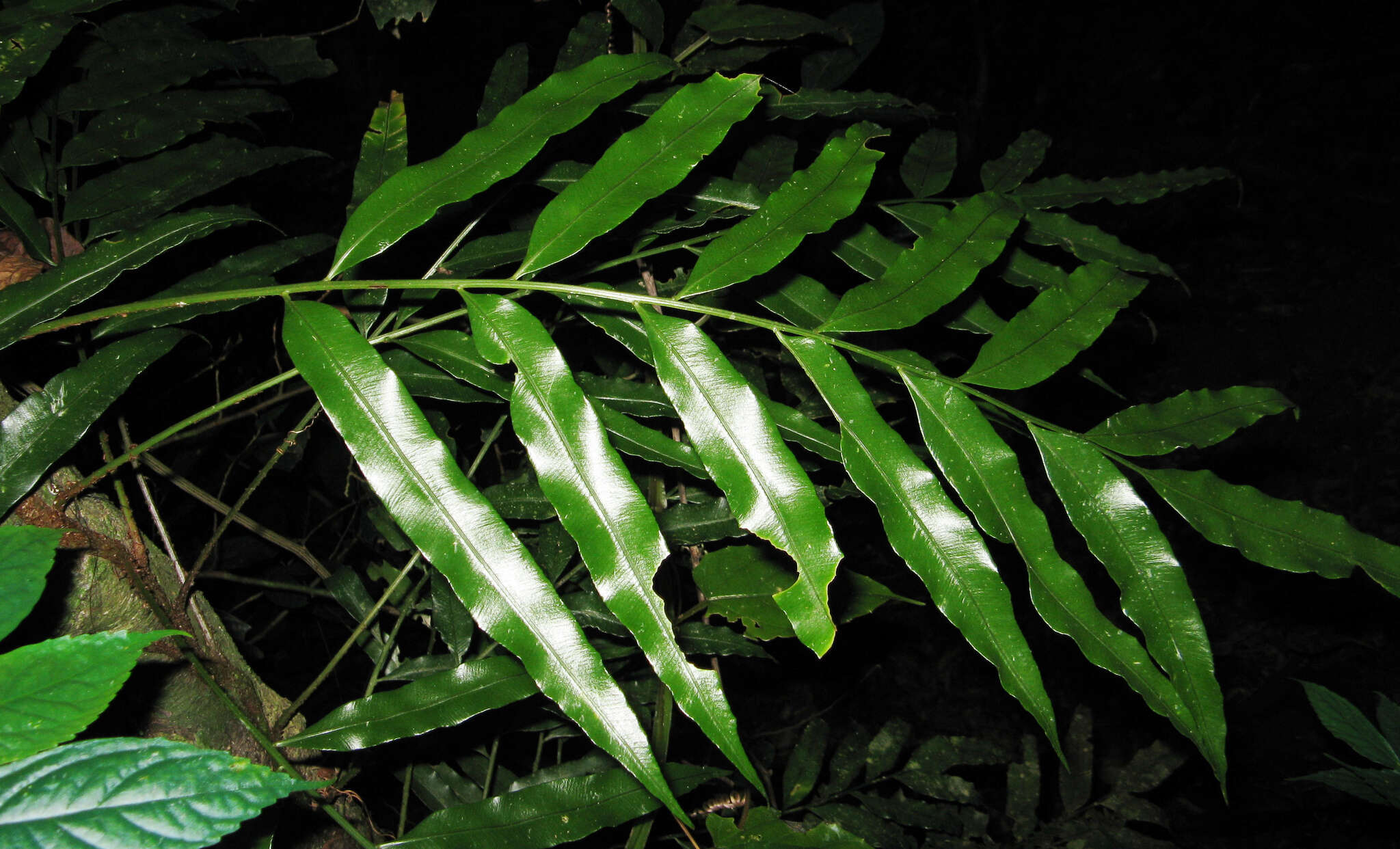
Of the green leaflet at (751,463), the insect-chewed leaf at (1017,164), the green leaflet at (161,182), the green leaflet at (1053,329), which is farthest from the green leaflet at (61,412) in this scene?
the insect-chewed leaf at (1017,164)

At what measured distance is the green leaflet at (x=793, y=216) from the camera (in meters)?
0.54

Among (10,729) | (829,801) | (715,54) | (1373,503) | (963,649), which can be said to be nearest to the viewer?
(10,729)

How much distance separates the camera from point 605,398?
83 cm

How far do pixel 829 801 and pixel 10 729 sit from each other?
121 centimetres

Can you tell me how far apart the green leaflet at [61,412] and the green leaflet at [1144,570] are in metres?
0.73

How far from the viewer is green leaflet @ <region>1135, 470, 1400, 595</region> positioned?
0.50 meters

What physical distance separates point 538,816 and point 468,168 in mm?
586

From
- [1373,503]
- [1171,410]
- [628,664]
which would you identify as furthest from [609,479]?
[1373,503]

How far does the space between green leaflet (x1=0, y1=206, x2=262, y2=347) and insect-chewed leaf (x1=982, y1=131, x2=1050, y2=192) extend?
90 cm

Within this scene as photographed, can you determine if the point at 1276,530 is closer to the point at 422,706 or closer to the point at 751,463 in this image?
the point at 751,463

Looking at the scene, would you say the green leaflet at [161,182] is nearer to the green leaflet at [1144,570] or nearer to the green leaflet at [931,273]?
the green leaflet at [931,273]

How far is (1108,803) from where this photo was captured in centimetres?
131

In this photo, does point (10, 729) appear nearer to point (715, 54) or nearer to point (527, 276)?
point (527, 276)

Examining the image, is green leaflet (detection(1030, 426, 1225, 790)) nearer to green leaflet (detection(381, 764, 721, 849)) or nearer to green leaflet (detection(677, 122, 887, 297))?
A: green leaflet (detection(677, 122, 887, 297))
